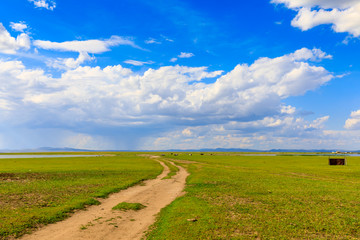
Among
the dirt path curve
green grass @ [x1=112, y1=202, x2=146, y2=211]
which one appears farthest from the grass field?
green grass @ [x1=112, y1=202, x2=146, y2=211]

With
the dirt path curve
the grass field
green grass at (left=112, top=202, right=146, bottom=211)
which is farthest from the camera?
green grass at (left=112, top=202, right=146, bottom=211)

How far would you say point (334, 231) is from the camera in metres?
13.9

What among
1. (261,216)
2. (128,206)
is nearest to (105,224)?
(128,206)

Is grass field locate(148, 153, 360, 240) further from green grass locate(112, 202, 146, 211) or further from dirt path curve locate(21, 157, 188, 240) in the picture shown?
green grass locate(112, 202, 146, 211)

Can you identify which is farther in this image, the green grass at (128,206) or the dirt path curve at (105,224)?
the green grass at (128,206)

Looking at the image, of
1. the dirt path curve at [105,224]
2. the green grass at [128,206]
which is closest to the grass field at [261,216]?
the dirt path curve at [105,224]

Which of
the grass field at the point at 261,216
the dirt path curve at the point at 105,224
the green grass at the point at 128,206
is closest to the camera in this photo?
the dirt path curve at the point at 105,224

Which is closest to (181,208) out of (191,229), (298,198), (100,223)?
(191,229)

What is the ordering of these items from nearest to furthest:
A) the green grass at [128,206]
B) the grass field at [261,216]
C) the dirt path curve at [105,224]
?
the dirt path curve at [105,224] → the grass field at [261,216] → the green grass at [128,206]

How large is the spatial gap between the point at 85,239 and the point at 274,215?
530 inches

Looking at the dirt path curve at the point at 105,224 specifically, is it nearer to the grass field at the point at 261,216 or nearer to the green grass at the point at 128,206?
the green grass at the point at 128,206

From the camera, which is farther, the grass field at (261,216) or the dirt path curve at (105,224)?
the grass field at (261,216)

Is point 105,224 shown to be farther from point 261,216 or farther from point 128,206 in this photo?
point 261,216

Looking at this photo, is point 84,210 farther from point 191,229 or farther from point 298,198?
Result: point 298,198
